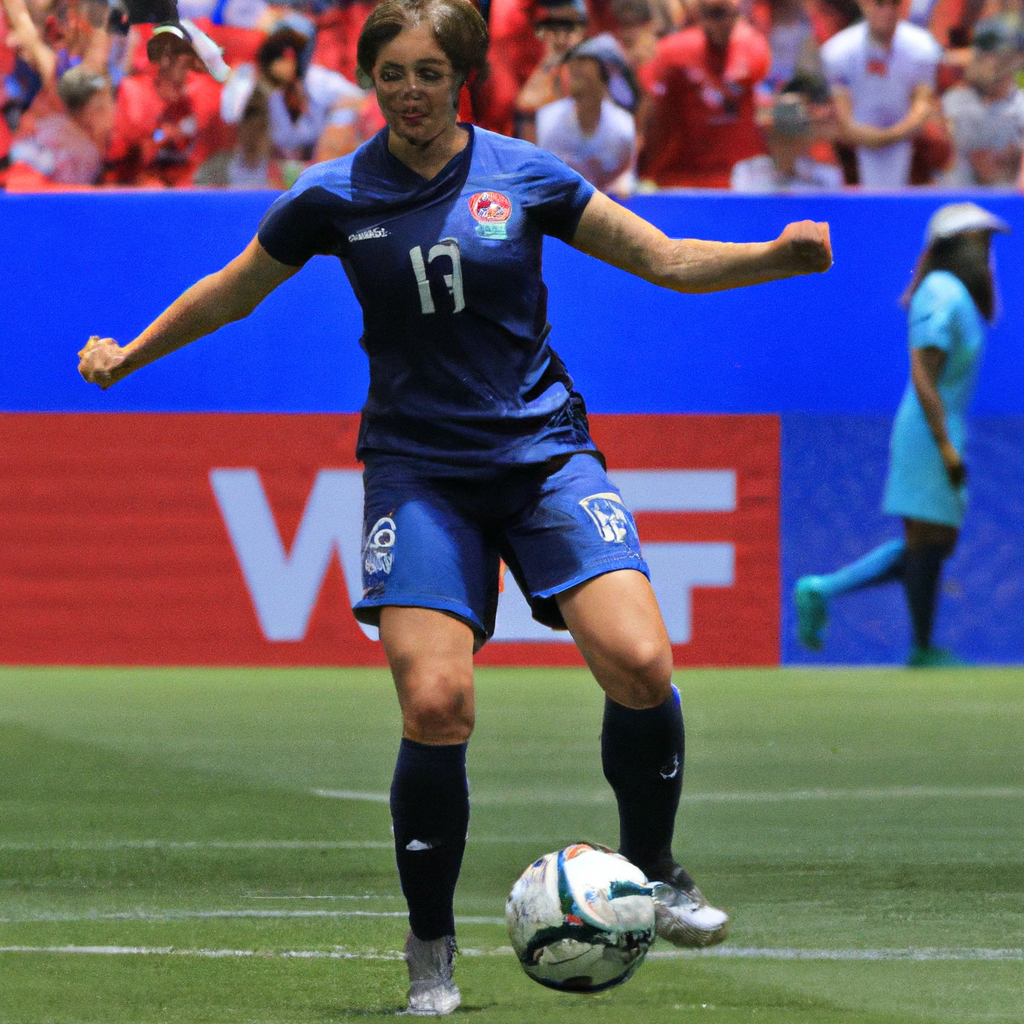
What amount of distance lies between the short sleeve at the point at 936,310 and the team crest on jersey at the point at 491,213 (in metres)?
6.13

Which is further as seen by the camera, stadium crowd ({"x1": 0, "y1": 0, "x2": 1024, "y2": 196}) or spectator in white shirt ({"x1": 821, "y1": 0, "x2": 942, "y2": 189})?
spectator in white shirt ({"x1": 821, "y1": 0, "x2": 942, "y2": 189})

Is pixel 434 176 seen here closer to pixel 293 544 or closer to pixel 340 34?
pixel 293 544

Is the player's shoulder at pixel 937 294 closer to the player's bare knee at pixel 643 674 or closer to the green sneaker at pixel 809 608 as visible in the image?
the green sneaker at pixel 809 608

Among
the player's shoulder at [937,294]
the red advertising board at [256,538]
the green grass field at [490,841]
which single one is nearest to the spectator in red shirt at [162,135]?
the red advertising board at [256,538]

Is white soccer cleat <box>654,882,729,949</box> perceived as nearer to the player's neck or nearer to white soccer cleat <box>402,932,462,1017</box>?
white soccer cleat <box>402,932,462,1017</box>

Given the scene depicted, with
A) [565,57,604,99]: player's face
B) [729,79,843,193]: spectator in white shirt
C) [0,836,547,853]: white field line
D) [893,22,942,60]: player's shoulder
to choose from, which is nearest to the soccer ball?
[0,836,547,853]: white field line

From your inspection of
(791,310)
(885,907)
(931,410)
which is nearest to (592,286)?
(791,310)

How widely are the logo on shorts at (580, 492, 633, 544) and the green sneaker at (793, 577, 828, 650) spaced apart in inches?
226

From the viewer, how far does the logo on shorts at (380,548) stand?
422cm

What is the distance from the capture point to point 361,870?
5.62 m

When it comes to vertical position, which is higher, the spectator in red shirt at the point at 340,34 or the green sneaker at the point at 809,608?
the spectator in red shirt at the point at 340,34

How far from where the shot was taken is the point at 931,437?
1007cm

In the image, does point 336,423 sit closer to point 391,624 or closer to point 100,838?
point 100,838

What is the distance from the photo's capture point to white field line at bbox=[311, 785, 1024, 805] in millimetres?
6699
